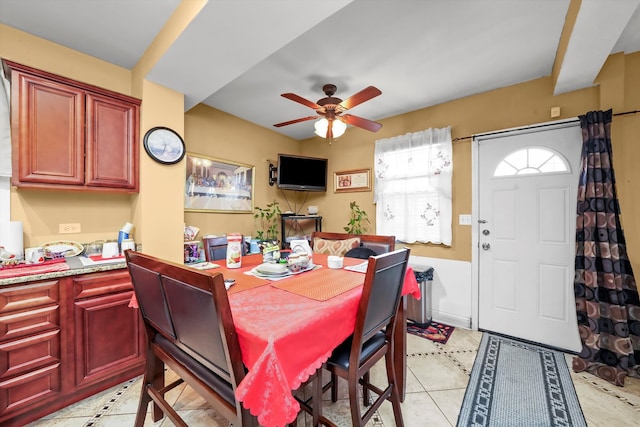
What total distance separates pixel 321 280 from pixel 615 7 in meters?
2.16

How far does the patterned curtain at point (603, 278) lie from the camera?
1.90 meters

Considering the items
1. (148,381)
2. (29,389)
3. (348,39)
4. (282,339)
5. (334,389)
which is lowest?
(334,389)

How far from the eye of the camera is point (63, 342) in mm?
1582

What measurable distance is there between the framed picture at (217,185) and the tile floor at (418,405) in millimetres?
1782

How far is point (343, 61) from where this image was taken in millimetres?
2178

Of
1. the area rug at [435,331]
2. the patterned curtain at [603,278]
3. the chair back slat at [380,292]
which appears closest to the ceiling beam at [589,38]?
the patterned curtain at [603,278]

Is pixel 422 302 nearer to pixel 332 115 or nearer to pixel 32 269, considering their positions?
pixel 332 115

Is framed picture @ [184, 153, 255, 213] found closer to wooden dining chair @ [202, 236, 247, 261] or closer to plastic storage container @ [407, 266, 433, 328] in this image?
wooden dining chair @ [202, 236, 247, 261]

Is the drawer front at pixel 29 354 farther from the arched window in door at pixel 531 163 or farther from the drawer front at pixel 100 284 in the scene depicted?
the arched window in door at pixel 531 163

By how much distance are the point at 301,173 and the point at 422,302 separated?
2313 mm

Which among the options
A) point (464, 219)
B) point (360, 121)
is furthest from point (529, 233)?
point (360, 121)

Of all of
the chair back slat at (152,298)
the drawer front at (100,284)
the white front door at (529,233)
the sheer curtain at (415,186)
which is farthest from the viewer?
the sheer curtain at (415,186)

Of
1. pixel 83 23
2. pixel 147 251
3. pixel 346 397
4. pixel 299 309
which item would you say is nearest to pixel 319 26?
pixel 83 23

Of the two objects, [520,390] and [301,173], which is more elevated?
[301,173]
